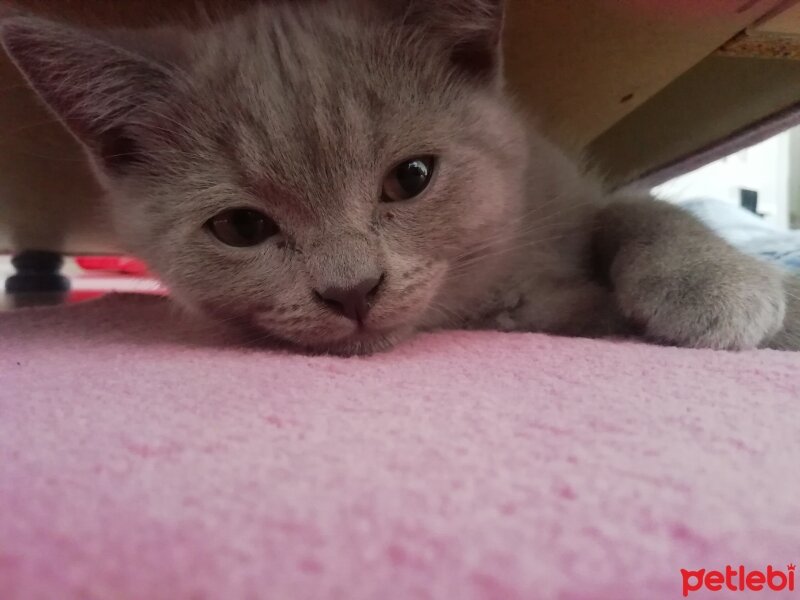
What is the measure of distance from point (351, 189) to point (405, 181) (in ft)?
0.26

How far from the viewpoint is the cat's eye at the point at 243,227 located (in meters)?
0.81

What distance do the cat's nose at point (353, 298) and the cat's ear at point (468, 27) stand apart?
0.38 meters

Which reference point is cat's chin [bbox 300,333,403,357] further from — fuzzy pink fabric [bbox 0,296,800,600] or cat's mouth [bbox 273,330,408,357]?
fuzzy pink fabric [bbox 0,296,800,600]

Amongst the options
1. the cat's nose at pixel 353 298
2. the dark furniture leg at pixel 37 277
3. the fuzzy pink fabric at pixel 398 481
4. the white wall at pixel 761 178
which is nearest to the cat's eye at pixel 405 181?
the cat's nose at pixel 353 298

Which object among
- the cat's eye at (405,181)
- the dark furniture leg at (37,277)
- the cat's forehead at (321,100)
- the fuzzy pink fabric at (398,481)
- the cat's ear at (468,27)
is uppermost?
the cat's ear at (468,27)

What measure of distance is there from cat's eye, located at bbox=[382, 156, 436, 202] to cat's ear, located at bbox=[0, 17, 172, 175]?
0.32m

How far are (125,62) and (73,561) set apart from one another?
2.28 ft

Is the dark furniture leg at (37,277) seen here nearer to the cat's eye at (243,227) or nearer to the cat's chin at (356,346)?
the cat's eye at (243,227)

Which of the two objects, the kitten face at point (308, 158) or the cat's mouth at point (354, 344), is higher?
the kitten face at point (308, 158)

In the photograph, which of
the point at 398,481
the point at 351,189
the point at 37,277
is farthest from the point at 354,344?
the point at 37,277

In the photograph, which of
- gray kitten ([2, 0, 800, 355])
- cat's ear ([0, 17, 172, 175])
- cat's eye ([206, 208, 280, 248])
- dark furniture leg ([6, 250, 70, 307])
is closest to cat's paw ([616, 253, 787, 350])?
gray kitten ([2, 0, 800, 355])

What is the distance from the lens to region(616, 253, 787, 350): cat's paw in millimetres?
761

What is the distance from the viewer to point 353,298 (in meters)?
0.73

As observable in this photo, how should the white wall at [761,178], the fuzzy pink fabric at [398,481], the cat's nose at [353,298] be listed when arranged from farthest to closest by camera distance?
the white wall at [761,178] → the cat's nose at [353,298] → the fuzzy pink fabric at [398,481]
